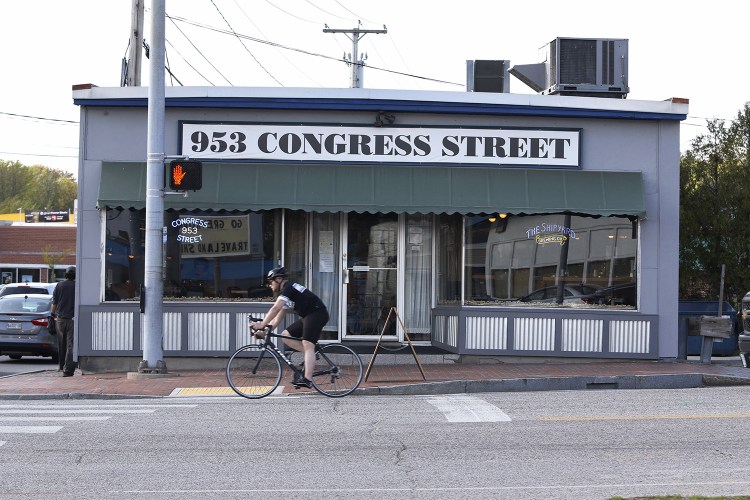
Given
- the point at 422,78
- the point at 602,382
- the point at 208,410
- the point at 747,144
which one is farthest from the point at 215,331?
the point at 422,78

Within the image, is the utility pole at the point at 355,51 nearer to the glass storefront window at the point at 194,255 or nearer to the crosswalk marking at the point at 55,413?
the glass storefront window at the point at 194,255

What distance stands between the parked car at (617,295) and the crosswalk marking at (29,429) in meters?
9.89

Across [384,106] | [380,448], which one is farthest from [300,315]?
[384,106]

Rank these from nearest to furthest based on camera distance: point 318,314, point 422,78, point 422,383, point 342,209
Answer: point 318,314
point 422,383
point 342,209
point 422,78

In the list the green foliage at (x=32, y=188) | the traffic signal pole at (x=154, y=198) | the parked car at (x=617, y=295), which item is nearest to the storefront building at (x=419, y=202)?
the parked car at (x=617, y=295)

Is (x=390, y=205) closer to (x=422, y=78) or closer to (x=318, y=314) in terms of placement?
(x=318, y=314)

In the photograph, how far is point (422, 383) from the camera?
14.0m

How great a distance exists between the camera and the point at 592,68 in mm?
18172

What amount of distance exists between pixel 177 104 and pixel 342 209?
131 inches

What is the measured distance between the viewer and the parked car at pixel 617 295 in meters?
17.0

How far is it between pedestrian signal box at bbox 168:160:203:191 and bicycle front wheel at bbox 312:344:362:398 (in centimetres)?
354

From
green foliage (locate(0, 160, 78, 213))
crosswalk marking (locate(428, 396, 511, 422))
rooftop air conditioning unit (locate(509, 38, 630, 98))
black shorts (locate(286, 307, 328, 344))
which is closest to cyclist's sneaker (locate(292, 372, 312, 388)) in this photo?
black shorts (locate(286, 307, 328, 344))

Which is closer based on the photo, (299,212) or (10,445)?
(10,445)

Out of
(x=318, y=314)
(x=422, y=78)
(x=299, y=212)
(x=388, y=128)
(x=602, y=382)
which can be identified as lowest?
(x=602, y=382)
